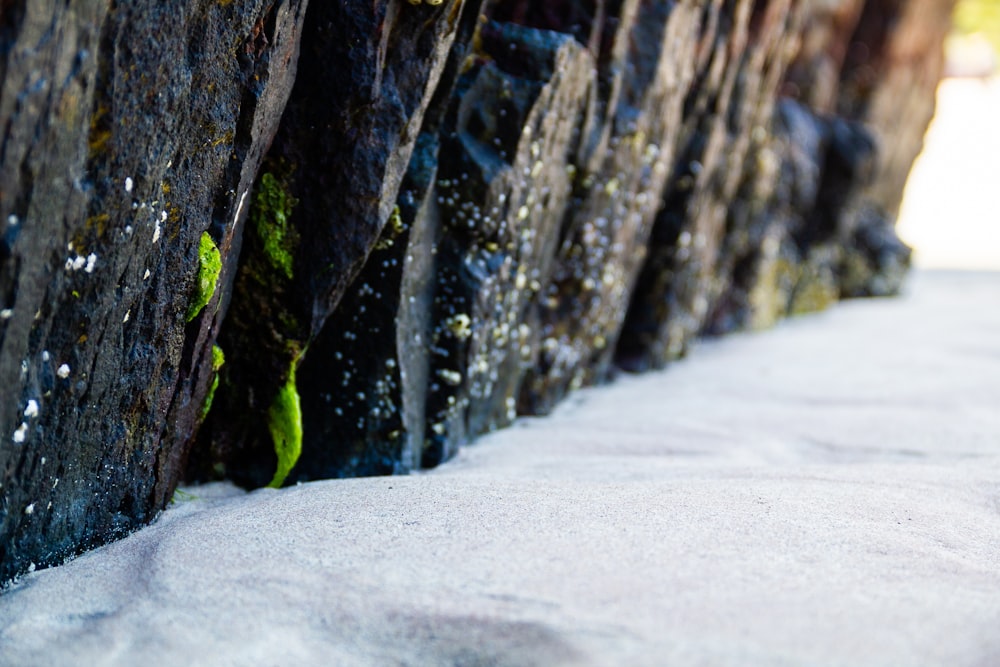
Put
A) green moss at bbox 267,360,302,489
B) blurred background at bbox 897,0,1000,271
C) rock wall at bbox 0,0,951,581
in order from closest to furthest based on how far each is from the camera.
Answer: rock wall at bbox 0,0,951,581 → green moss at bbox 267,360,302,489 → blurred background at bbox 897,0,1000,271

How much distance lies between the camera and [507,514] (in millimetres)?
2268

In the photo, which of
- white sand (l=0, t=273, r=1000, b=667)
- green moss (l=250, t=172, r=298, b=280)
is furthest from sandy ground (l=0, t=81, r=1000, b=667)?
green moss (l=250, t=172, r=298, b=280)

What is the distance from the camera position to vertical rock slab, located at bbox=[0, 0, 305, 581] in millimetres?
1676

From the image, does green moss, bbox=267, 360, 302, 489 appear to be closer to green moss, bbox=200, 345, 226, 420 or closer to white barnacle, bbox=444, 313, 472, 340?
green moss, bbox=200, 345, 226, 420

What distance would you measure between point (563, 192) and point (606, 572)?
6.36 ft

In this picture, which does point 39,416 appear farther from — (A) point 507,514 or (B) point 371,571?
(A) point 507,514

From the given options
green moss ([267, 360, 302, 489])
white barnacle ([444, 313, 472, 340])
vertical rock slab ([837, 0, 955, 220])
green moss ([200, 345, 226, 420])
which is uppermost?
vertical rock slab ([837, 0, 955, 220])

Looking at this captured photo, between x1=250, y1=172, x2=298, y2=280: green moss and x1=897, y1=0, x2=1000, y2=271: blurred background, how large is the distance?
33.2ft

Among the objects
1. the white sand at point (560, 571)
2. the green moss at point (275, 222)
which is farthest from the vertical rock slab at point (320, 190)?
the white sand at point (560, 571)

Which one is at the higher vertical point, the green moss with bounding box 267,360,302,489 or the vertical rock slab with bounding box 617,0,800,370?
the vertical rock slab with bounding box 617,0,800,370

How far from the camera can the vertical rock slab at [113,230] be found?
5.50 ft

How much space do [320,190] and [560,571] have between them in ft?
4.21

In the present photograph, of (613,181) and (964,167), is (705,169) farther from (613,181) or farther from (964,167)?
(964,167)

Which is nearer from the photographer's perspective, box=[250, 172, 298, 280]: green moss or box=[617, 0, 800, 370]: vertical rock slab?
box=[250, 172, 298, 280]: green moss
